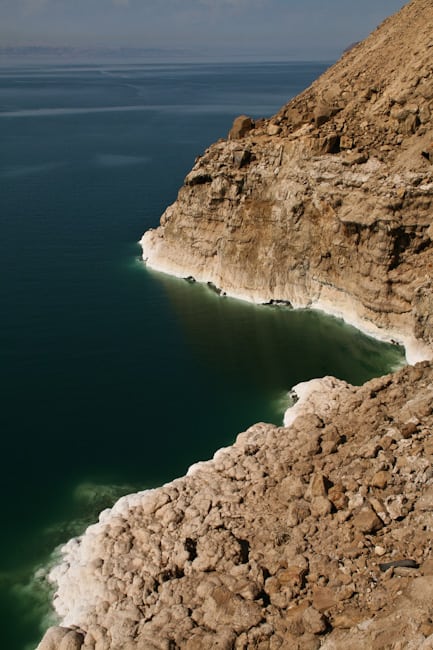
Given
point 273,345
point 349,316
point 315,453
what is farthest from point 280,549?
point 349,316

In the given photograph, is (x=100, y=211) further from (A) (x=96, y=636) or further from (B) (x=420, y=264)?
(A) (x=96, y=636)

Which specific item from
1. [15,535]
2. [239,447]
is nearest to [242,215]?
[239,447]

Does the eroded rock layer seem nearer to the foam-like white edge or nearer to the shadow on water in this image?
the shadow on water

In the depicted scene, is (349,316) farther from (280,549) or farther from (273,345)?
(280,549)

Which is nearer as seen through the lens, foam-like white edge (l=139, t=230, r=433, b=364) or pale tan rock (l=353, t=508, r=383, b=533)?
pale tan rock (l=353, t=508, r=383, b=533)

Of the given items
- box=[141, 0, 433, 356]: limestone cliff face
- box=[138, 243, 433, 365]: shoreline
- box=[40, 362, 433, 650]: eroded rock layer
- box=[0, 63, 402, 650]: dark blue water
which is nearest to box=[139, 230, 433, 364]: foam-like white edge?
box=[138, 243, 433, 365]: shoreline

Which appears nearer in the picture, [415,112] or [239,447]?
[239,447]
